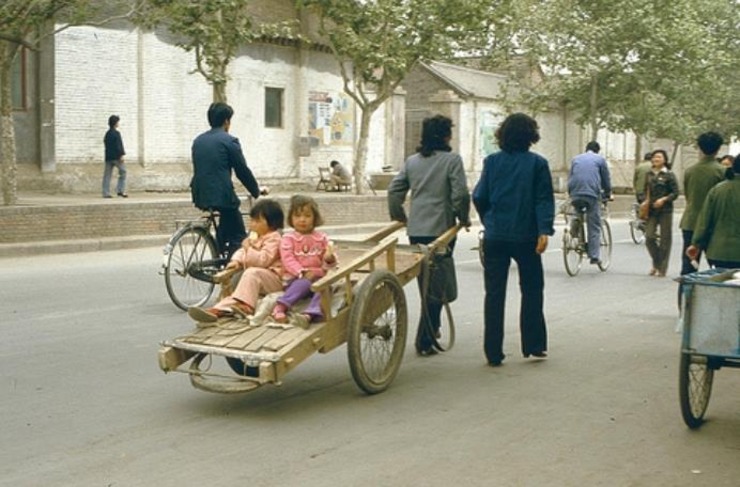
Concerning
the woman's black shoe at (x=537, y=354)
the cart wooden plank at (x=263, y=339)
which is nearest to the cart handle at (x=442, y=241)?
the woman's black shoe at (x=537, y=354)

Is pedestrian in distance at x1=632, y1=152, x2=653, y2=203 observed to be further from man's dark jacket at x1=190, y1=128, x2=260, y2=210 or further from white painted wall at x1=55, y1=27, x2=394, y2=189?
white painted wall at x1=55, y1=27, x2=394, y2=189

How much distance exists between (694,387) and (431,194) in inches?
121

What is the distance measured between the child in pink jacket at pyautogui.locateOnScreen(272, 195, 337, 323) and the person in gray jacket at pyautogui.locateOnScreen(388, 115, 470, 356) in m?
1.70

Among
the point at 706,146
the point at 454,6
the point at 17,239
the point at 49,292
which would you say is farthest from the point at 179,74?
the point at 706,146

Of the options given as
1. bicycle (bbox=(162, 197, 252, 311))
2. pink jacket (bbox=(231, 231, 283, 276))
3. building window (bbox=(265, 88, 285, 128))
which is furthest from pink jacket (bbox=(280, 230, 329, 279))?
building window (bbox=(265, 88, 285, 128))

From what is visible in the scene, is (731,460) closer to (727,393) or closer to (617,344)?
(727,393)

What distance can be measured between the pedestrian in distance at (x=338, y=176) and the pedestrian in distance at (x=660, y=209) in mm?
18187

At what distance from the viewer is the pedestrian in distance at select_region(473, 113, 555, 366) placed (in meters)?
9.26

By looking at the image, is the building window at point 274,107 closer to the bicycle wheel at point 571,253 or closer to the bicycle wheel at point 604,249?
the bicycle wheel at point 604,249

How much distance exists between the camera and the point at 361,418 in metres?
7.45

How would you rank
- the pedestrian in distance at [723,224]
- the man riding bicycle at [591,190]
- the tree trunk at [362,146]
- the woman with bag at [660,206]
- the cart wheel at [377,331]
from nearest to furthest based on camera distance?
the cart wheel at [377,331]
the pedestrian in distance at [723,224]
the woman with bag at [660,206]
the man riding bicycle at [591,190]
the tree trunk at [362,146]

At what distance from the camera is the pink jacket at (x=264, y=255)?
8164 mm

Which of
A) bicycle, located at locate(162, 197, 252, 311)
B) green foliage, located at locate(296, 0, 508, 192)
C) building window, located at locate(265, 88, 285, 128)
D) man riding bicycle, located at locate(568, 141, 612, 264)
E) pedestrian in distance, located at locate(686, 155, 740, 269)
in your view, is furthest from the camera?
building window, located at locate(265, 88, 285, 128)

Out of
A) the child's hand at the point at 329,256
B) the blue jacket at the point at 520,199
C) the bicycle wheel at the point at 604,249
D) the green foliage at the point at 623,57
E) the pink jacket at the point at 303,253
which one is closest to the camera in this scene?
the pink jacket at the point at 303,253
